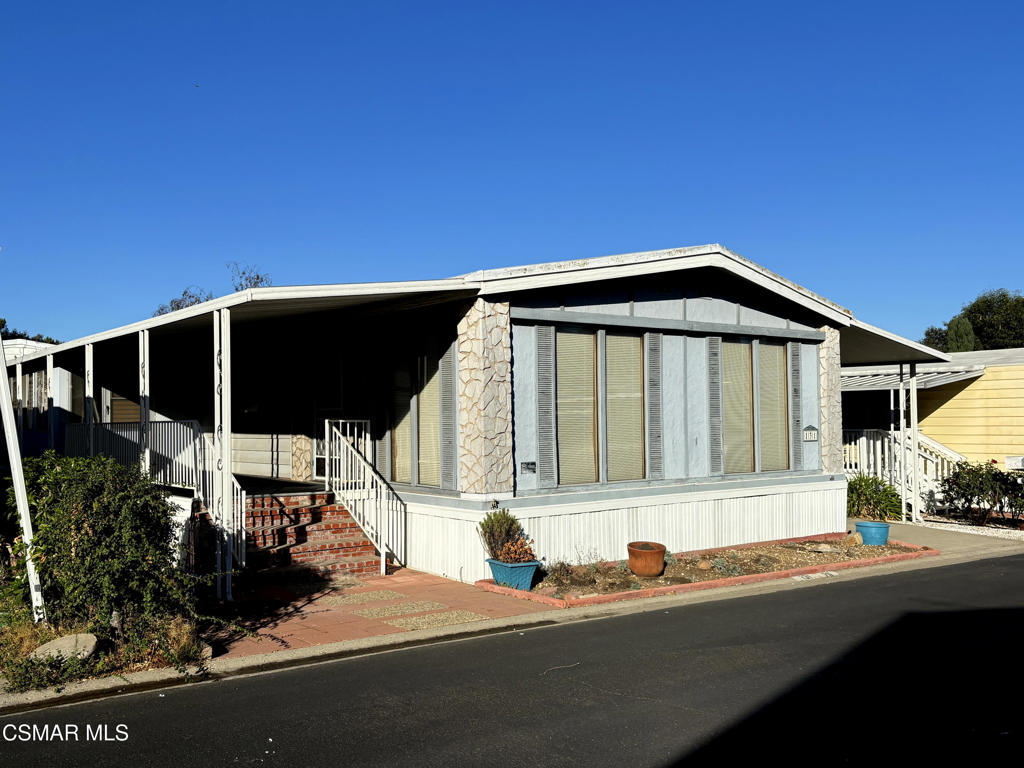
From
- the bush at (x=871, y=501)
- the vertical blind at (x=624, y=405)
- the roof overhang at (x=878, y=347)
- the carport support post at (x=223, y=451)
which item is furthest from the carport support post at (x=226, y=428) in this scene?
the bush at (x=871, y=501)

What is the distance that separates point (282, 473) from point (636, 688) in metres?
10.9

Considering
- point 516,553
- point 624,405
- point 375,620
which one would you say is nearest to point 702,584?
point 516,553

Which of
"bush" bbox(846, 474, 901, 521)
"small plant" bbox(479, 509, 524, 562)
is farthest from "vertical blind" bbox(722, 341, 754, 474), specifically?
"bush" bbox(846, 474, 901, 521)

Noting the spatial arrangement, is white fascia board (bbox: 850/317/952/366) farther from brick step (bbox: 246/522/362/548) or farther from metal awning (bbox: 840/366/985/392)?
brick step (bbox: 246/522/362/548)

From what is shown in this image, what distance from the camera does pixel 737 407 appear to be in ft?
48.0

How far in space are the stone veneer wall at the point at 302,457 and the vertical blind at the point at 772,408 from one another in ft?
25.1

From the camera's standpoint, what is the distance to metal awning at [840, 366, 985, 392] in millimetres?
20406

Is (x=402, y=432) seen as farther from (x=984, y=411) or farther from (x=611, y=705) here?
(x=984, y=411)

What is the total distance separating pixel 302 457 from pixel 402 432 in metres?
3.43

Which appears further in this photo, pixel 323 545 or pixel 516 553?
pixel 323 545

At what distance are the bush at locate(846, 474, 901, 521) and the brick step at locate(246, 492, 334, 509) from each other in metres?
11.3

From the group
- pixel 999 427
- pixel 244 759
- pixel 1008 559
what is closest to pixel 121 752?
pixel 244 759

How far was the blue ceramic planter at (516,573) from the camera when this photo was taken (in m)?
10.7

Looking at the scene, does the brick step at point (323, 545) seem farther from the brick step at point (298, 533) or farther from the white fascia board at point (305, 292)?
the white fascia board at point (305, 292)
